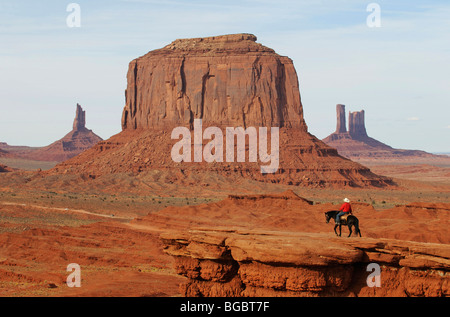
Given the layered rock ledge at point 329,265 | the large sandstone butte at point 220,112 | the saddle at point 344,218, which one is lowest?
the layered rock ledge at point 329,265

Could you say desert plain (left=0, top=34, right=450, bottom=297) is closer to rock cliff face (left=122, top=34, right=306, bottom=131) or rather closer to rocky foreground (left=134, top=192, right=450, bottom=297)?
rocky foreground (left=134, top=192, right=450, bottom=297)

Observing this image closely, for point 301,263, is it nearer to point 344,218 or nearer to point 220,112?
point 344,218

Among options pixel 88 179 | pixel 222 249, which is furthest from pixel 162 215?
pixel 88 179

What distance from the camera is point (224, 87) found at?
4038 inches

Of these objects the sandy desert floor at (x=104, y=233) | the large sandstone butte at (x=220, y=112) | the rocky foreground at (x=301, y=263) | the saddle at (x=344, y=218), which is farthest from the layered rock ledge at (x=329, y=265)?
the large sandstone butte at (x=220, y=112)

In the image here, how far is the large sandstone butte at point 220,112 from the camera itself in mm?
94750

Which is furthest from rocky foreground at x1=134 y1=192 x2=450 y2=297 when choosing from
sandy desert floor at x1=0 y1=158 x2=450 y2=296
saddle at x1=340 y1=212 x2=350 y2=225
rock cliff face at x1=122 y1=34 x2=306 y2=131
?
rock cliff face at x1=122 y1=34 x2=306 y2=131

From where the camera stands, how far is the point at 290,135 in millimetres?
99500

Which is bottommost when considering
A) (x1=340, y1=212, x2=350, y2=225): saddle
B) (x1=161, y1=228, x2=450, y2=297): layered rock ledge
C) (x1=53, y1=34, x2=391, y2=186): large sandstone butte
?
(x1=161, y1=228, x2=450, y2=297): layered rock ledge

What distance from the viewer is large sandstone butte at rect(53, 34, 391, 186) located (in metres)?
94.8

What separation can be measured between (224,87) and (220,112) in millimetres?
3984

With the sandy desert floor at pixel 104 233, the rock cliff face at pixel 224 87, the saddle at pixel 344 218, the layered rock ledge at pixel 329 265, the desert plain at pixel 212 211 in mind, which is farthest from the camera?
the rock cliff face at pixel 224 87

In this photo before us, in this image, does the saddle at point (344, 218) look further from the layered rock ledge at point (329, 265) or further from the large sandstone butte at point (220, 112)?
the large sandstone butte at point (220, 112)

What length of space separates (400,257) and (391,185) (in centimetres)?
8566
